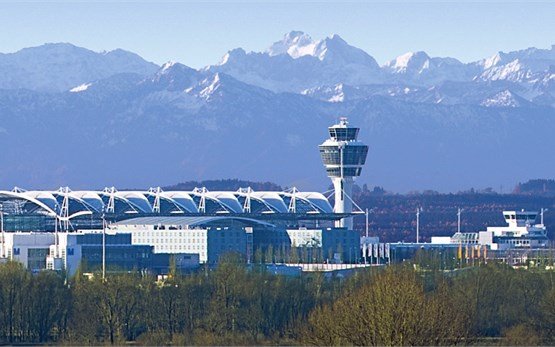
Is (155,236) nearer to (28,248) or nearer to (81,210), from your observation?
(81,210)

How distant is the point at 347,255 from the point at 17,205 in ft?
113

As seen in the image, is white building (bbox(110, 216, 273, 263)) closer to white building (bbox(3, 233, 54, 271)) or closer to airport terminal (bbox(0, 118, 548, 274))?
airport terminal (bbox(0, 118, 548, 274))

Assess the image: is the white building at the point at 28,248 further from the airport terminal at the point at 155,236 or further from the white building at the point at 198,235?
the white building at the point at 198,235

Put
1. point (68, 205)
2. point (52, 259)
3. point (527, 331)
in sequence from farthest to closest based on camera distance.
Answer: point (68, 205)
point (52, 259)
point (527, 331)

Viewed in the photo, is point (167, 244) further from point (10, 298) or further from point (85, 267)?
point (10, 298)

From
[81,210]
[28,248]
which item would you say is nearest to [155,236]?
[81,210]

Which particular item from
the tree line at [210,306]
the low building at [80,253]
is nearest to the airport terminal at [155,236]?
the low building at [80,253]

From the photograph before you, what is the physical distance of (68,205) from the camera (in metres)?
191

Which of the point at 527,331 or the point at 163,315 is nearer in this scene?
the point at 527,331

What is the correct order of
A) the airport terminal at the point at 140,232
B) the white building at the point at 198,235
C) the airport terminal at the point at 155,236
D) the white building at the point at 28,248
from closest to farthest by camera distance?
the white building at the point at 28,248
the airport terminal at the point at 140,232
the airport terminal at the point at 155,236
the white building at the point at 198,235

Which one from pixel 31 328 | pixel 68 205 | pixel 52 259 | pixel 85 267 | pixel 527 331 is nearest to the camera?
pixel 527 331

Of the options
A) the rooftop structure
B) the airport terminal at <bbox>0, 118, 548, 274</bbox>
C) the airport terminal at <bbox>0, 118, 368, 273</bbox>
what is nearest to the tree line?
the airport terminal at <bbox>0, 118, 548, 274</bbox>

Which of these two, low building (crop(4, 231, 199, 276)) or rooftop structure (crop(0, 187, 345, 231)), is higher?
rooftop structure (crop(0, 187, 345, 231))

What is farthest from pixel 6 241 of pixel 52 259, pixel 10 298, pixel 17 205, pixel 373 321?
pixel 373 321
